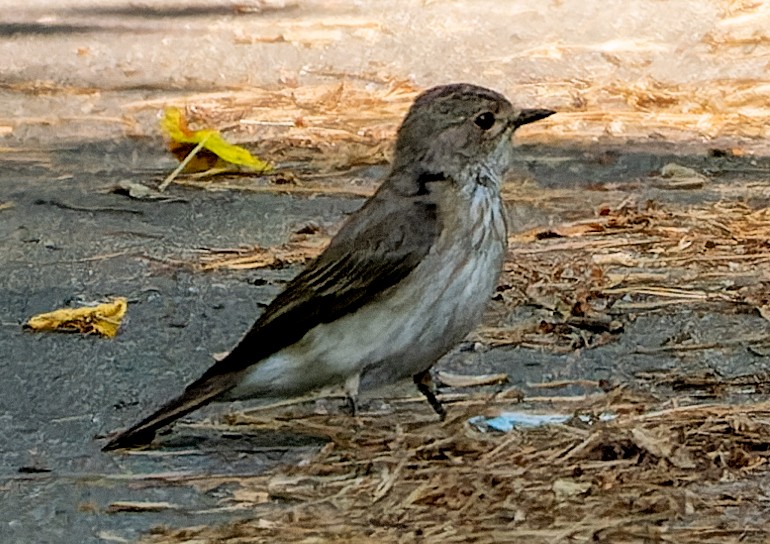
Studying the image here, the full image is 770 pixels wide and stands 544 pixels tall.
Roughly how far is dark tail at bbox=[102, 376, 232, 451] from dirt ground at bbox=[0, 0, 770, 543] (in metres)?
0.05

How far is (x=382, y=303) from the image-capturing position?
5.05 metres

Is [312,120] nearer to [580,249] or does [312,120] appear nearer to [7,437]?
[580,249]

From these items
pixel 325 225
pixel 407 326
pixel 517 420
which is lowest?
pixel 325 225

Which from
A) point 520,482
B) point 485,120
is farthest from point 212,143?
point 520,482

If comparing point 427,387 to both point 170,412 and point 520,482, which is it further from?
point 170,412

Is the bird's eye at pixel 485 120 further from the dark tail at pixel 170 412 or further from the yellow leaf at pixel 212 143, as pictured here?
the yellow leaf at pixel 212 143

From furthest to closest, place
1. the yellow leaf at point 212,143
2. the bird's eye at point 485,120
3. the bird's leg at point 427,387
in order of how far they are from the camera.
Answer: the yellow leaf at point 212,143 < the bird's eye at point 485,120 < the bird's leg at point 427,387

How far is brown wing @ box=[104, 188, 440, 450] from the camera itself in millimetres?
4961

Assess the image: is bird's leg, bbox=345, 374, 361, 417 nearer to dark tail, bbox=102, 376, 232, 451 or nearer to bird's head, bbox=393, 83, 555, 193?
dark tail, bbox=102, 376, 232, 451

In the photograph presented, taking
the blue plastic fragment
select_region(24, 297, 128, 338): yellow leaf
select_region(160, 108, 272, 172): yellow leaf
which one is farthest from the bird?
select_region(160, 108, 272, 172): yellow leaf

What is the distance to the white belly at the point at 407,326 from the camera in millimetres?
4961

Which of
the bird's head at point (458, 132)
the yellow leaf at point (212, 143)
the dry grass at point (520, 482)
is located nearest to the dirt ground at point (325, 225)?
the dry grass at point (520, 482)

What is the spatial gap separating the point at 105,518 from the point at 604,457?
4.48ft

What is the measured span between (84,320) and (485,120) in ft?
5.42
